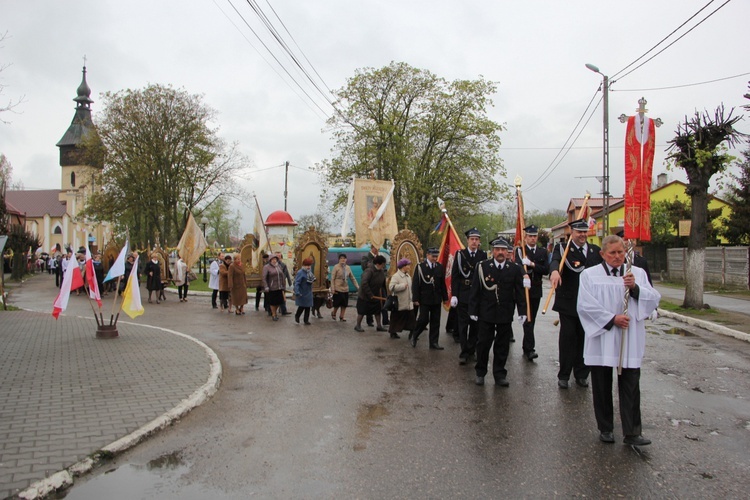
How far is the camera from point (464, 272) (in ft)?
31.0

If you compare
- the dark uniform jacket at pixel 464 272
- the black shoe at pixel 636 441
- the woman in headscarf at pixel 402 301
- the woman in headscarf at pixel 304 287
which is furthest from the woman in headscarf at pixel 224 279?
the black shoe at pixel 636 441

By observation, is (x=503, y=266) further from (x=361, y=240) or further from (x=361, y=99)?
(x=361, y=99)

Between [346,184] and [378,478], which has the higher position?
[346,184]

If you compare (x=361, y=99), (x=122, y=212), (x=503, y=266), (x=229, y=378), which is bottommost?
(x=229, y=378)

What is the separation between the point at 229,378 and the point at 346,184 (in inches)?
1181

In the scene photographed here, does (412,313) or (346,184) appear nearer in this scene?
(412,313)

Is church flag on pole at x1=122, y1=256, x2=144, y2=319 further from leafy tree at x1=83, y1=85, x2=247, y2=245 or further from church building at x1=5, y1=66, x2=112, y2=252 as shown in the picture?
church building at x1=5, y1=66, x2=112, y2=252

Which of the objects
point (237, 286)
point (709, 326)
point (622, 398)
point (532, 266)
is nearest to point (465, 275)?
point (532, 266)

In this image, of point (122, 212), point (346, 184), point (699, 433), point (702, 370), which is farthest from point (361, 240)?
point (122, 212)

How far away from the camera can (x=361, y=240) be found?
16.0 metres

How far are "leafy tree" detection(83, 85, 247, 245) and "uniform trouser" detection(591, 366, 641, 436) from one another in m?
32.4

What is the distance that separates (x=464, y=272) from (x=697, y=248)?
9.33 meters

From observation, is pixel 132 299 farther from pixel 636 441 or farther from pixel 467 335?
pixel 636 441

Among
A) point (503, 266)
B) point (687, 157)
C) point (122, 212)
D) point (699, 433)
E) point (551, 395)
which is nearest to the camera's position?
point (699, 433)
